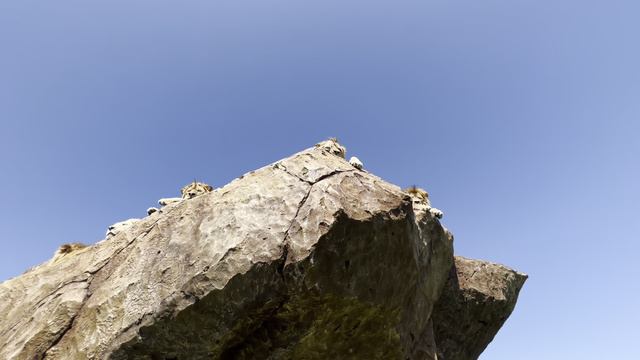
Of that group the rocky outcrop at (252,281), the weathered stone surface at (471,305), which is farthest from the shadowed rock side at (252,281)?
the weathered stone surface at (471,305)

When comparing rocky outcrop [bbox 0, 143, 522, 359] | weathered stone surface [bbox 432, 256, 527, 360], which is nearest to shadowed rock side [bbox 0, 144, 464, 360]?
rocky outcrop [bbox 0, 143, 522, 359]

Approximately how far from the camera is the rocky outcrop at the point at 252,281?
9094mm

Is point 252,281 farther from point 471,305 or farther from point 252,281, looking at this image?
point 471,305

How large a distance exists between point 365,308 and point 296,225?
247cm

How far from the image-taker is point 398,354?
11.4 meters

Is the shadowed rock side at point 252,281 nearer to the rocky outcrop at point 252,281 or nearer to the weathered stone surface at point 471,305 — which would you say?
the rocky outcrop at point 252,281

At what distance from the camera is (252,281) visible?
900cm

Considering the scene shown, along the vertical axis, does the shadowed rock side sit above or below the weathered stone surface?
below

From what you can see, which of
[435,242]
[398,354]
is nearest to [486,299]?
[435,242]

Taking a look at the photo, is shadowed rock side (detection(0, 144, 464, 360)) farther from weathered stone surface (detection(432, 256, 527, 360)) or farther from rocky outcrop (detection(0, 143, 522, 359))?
weathered stone surface (detection(432, 256, 527, 360))

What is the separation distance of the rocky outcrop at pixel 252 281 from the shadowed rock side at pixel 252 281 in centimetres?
3

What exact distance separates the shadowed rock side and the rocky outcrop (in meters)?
0.03

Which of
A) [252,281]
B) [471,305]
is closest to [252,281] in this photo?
[252,281]

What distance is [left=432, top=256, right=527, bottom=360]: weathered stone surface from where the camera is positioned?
16.7m
